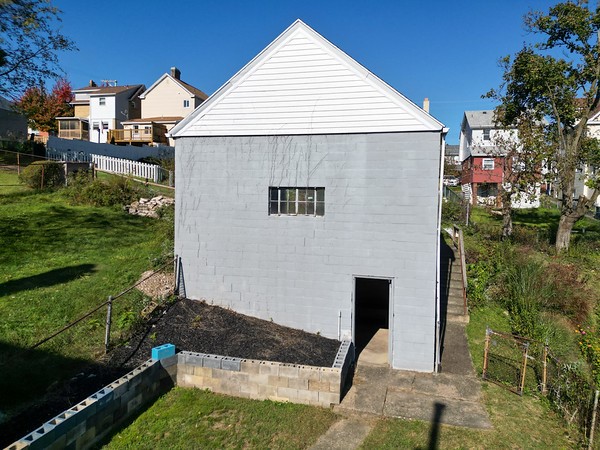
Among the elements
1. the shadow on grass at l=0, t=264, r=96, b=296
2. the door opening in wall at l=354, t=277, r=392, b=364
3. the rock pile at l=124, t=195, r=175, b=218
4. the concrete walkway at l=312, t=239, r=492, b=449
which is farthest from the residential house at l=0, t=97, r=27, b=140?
the concrete walkway at l=312, t=239, r=492, b=449

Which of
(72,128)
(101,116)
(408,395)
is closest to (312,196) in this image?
(408,395)

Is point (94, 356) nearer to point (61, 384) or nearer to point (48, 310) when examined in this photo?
point (61, 384)

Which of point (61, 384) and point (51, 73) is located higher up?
point (51, 73)

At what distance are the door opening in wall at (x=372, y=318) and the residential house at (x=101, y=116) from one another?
35.9 metres

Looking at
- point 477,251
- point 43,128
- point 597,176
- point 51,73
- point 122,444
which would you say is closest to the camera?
point 122,444

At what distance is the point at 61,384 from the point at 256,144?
6702mm

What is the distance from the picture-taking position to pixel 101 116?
42531 millimetres

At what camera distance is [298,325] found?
10602mm

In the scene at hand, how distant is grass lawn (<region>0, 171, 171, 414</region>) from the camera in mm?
7770

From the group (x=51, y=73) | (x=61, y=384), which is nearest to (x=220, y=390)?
(x=61, y=384)

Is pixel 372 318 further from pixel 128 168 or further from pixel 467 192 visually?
pixel 128 168

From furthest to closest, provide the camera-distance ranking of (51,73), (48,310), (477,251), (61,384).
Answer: (51,73) → (477,251) → (48,310) → (61,384)

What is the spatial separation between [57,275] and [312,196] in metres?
7.39

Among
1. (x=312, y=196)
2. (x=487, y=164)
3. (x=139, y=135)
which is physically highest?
(x=139, y=135)
